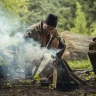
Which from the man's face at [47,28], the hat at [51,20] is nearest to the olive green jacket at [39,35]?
the man's face at [47,28]

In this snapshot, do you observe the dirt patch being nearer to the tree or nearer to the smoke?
the smoke

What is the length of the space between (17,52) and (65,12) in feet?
63.0

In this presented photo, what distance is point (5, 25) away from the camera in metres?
9.24

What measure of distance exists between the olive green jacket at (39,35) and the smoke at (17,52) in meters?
0.15

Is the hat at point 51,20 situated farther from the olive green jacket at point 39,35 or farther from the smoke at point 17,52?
the smoke at point 17,52

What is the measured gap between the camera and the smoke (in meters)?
8.00

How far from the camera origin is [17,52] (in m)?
8.67

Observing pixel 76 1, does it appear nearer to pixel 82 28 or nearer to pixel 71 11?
pixel 71 11

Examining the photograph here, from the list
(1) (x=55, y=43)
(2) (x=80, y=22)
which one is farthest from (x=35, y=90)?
(2) (x=80, y=22)

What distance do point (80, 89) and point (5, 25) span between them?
368 cm

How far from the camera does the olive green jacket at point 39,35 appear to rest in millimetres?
8141

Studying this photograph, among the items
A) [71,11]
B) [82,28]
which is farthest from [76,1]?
[82,28]

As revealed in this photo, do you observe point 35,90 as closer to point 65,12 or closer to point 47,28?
point 47,28

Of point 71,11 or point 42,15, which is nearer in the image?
point 42,15
